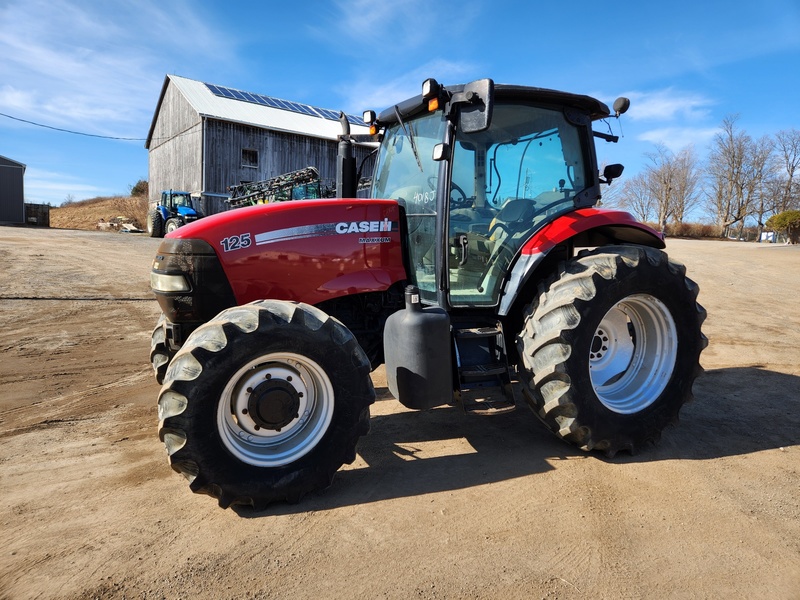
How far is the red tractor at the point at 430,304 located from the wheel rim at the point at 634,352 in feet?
0.05

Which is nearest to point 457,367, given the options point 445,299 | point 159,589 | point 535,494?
point 445,299

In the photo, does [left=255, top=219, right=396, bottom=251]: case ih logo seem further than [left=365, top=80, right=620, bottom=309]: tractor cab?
No

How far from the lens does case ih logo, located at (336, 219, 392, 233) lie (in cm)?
358

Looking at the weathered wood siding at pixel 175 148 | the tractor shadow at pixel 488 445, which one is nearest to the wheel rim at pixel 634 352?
the tractor shadow at pixel 488 445

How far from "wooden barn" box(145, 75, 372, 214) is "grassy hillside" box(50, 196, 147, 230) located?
183 inches

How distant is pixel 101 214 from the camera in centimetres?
3616

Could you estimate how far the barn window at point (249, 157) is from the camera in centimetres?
2497

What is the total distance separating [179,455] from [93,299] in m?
7.64

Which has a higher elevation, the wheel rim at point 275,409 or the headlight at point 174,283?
the headlight at point 174,283

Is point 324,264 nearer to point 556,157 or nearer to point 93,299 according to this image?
point 556,157

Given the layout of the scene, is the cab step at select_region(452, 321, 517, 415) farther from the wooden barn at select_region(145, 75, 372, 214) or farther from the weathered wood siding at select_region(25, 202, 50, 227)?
the weathered wood siding at select_region(25, 202, 50, 227)

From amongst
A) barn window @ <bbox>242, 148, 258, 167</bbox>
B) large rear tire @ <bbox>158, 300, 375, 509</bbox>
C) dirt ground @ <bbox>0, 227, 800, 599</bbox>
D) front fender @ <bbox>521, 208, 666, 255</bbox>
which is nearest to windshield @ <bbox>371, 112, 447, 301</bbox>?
front fender @ <bbox>521, 208, 666, 255</bbox>

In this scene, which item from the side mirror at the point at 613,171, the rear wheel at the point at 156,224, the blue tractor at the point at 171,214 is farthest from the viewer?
the rear wheel at the point at 156,224

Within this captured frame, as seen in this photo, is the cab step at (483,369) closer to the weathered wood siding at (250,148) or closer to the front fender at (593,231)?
the front fender at (593,231)
